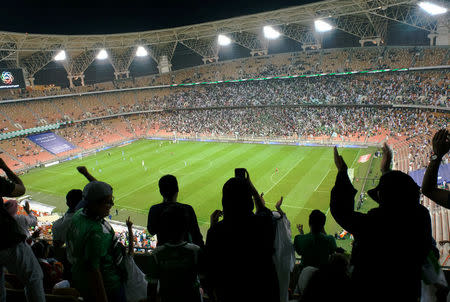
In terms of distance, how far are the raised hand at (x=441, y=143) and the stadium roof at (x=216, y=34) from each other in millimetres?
42344

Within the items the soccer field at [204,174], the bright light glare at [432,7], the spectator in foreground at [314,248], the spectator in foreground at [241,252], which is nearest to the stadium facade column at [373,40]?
the bright light glare at [432,7]

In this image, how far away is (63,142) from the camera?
4934cm

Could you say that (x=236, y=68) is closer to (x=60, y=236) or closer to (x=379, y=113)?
(x=379, y=113)

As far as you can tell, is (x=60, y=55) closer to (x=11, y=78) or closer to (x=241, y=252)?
(x=11, y=78)

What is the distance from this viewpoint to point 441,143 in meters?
2.95

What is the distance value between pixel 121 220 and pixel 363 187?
1906cm

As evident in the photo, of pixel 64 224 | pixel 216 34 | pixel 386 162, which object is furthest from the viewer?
pixel 216 34

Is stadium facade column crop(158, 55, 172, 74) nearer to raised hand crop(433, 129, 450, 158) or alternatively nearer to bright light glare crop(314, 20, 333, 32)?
bright light glare crop(314, 20, 333, 32)

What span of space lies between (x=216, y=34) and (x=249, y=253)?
57278mm

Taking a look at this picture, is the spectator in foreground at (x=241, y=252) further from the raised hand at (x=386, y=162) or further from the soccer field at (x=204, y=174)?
the soccer field at (x=204, y=174)

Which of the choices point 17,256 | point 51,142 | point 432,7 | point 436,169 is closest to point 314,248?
point 436,169

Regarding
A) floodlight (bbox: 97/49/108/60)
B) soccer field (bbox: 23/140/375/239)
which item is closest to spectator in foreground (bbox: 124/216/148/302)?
soccer field (bbox: 23/140/375/239)

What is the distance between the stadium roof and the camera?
42375 mm

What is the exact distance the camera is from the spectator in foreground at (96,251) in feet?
9.84
